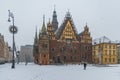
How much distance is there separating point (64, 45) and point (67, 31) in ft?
18.9

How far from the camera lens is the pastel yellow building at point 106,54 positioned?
124375mm

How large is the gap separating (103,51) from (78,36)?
11864 millimetres

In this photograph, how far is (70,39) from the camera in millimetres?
124062

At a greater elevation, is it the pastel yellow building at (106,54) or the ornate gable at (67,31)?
the ornate gable at (67,31)

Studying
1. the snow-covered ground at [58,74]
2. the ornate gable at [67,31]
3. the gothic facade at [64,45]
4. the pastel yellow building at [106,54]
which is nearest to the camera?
the snow-covered ground at [58,74]

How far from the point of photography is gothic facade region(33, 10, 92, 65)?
11738 cm

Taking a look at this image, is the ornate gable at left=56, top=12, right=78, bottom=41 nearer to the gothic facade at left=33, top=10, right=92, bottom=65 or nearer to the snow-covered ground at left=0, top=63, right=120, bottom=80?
the gothic facade at left=33, top=10, right=92, bottom=65


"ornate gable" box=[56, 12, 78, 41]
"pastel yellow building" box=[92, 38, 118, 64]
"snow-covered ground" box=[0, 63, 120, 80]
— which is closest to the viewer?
"snow-covered ground" box=[0, 63, 120, 80]

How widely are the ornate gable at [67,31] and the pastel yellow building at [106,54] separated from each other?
424 inches

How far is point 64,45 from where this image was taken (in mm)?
122625

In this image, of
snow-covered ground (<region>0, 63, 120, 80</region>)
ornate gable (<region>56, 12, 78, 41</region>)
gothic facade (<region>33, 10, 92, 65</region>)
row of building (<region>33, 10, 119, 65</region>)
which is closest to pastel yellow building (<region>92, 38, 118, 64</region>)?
row of building (<region>33, 10, 119, 65</region>)

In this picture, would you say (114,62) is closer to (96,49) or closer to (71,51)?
(96,49)

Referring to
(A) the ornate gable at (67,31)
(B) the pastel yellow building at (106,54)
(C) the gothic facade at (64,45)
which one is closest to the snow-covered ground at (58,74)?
(C) the gothic facade at (64,45)

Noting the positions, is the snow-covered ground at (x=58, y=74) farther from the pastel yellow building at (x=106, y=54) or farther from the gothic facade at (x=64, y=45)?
the pastel yellow building at (x=106, y=54)
